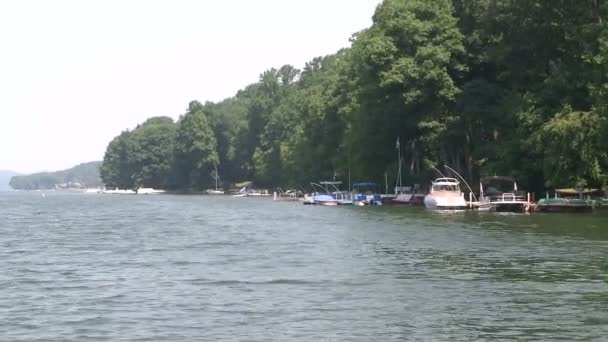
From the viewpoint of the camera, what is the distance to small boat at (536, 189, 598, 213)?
6931 centimetres

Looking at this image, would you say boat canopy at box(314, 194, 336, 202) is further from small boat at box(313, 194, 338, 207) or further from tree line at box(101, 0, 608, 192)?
→ tree line at box(101, 0, 608, 192)

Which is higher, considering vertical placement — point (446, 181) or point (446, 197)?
→ point (446, 181)

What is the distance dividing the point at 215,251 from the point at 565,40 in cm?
4416

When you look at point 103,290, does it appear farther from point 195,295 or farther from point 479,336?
point 479,336

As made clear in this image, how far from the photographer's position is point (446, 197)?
80750 millimetres

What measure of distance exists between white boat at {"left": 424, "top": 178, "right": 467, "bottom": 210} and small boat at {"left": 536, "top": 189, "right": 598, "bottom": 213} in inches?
321

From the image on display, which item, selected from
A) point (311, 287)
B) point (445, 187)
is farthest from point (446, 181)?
point (311, 287)

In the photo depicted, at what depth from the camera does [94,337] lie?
2011 cm

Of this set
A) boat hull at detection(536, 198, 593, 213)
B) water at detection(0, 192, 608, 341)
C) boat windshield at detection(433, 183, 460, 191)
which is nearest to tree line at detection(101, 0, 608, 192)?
boat hull at detection(536, 198, 593, 213)

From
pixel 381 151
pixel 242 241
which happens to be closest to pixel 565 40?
pixel 381 151

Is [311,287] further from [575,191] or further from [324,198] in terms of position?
[324,198]

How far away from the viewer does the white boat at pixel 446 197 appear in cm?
8050

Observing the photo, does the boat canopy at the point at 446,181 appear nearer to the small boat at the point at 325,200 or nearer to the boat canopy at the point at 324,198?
the small boat at the point at 325,200

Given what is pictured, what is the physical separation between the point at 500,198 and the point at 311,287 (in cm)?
5360
